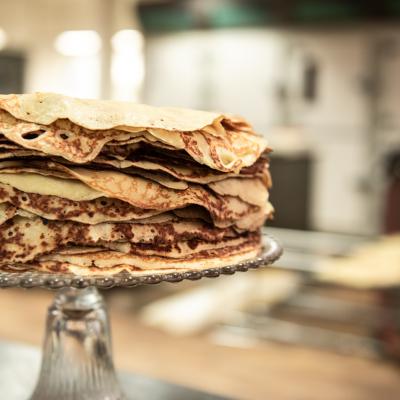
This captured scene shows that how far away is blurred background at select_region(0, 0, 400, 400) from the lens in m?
3.02

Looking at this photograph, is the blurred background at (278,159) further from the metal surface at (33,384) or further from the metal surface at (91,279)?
the metal surface at (91,279)

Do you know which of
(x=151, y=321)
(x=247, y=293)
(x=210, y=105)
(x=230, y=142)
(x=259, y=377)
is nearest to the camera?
(x=230, y=142)

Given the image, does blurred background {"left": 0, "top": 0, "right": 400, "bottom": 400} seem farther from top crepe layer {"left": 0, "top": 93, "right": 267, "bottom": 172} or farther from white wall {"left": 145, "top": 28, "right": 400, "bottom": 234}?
top crepe layer {"left": 0, "top": 93, "right": 267, "bottom": 172}

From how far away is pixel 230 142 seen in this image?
911mm

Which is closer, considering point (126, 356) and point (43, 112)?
point (43, 112)

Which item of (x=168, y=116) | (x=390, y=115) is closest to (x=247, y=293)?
(x=390, y=115)

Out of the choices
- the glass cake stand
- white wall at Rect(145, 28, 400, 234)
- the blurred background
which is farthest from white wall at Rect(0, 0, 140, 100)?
the glass cake stand

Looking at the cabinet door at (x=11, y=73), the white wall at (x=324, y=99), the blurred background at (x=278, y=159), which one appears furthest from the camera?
the cabinet door at (x=11, y=73)

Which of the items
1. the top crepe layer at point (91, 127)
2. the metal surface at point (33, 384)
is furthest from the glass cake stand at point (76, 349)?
the top crepe layer at point (91, 127)

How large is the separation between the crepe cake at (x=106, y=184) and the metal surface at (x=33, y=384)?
44 cm

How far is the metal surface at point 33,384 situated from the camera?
3.88 ft

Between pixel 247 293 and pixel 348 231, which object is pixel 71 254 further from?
pixel 348 231

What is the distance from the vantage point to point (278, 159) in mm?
4723

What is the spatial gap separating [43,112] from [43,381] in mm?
490
